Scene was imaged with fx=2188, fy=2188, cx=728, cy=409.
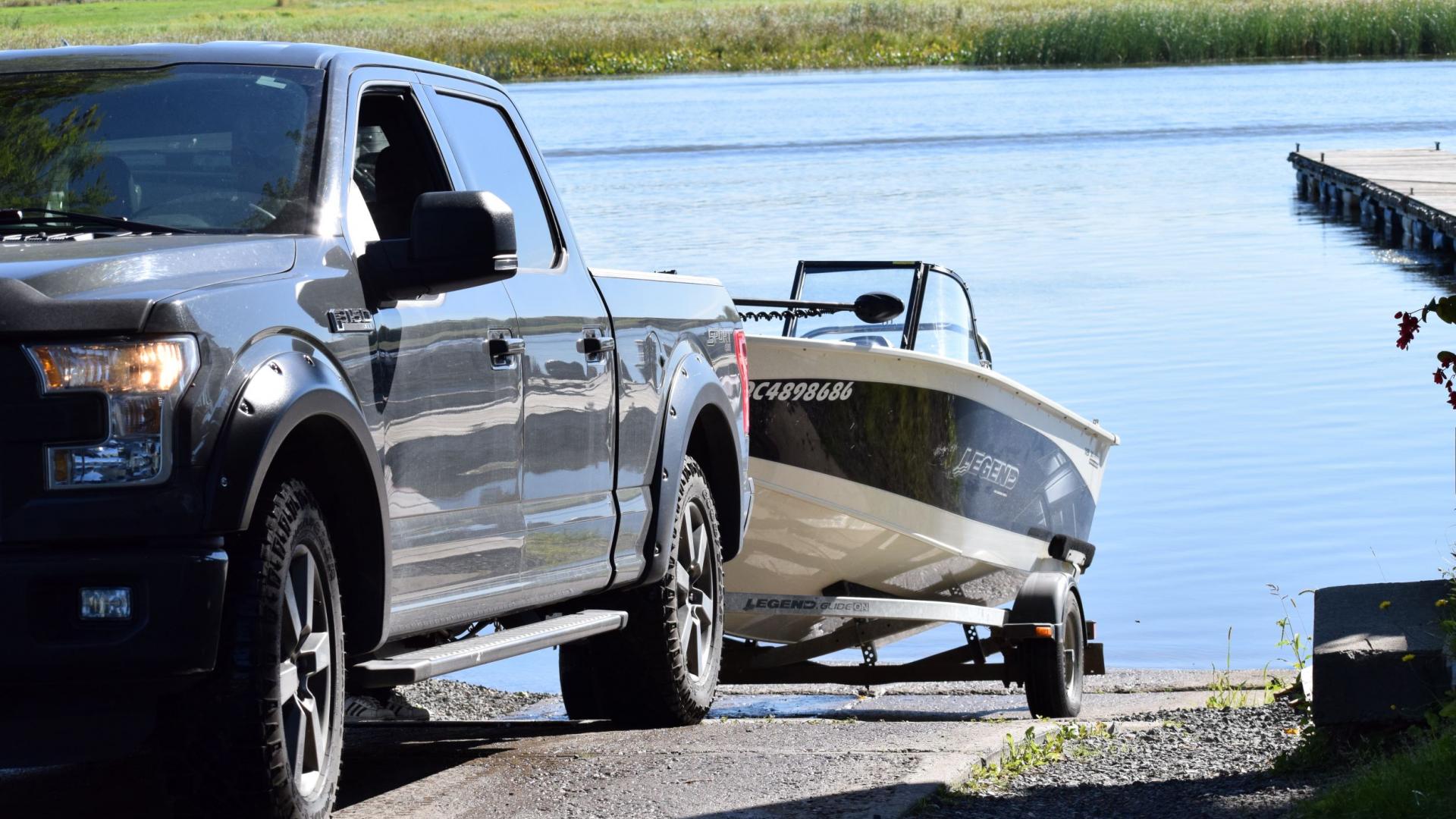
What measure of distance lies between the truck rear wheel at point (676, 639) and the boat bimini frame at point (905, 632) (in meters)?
2.29

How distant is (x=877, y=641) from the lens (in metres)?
11.8

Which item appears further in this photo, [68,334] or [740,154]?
[740,154]

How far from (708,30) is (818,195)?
5309cm

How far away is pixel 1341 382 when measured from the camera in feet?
68.5

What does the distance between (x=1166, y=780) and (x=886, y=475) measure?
4256mm

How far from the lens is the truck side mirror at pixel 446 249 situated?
5.19 m

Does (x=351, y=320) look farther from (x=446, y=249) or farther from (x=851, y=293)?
(x=851, y=293)

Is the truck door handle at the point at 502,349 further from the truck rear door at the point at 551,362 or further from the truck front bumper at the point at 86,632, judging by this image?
the truck front bumper at the point at 86,632

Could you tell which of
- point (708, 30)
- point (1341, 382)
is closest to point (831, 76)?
point (708, 30)

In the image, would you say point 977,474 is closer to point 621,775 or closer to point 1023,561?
point 1023,561

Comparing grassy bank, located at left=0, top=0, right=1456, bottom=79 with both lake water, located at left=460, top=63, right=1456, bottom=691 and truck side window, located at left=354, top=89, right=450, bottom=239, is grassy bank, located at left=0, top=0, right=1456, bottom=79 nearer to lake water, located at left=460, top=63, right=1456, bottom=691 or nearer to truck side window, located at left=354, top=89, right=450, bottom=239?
lake water, located at left=460, top=63, right=1456, bottom=691

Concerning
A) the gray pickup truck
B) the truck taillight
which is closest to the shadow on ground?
the gray pickup truck

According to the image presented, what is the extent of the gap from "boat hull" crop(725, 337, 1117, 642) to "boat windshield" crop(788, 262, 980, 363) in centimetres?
70

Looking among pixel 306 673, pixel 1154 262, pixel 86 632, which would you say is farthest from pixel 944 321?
pixel 1154 262
